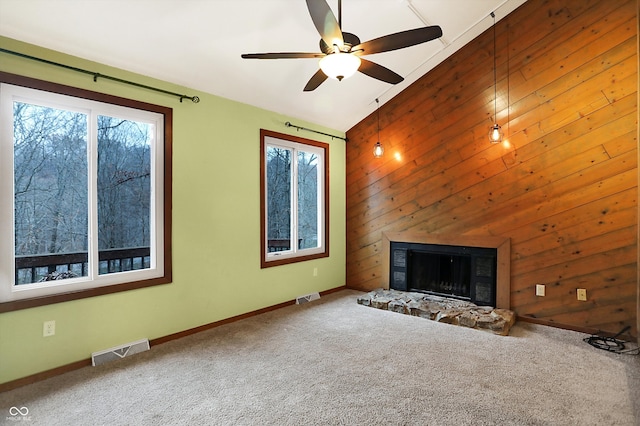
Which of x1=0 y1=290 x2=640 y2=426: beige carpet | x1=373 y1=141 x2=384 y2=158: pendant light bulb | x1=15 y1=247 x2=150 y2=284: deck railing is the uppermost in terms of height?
x1=373 y1=141 x2=384 y2=158: pendant light bulb

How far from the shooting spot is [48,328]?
8.86 ft

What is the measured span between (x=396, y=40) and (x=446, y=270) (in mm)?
3328

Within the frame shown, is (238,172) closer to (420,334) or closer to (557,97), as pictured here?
(420,334)

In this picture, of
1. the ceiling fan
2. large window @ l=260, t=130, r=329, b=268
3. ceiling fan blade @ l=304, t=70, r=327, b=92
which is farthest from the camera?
large window @ l=260, t=130, r=329, b=268

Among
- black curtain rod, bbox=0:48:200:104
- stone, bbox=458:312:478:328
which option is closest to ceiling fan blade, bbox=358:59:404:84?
black curtain rod, bbox=0:48:200:104

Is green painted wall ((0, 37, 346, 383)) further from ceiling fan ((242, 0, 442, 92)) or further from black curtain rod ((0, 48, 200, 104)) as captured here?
ceiling fan ((242, 0, 442, 92))

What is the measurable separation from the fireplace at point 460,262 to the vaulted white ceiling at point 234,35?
223 cm

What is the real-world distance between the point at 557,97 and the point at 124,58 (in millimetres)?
4437

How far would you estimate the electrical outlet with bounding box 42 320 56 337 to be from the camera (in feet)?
8.80

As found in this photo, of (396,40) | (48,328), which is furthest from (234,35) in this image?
(48,328)

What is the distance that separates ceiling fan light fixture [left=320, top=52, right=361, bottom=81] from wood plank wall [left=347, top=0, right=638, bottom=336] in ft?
8.66

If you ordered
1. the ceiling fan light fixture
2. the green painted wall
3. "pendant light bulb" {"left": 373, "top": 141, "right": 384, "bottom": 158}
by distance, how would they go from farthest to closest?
1. "pendant light bulb" {"left": 373, "top": 141, "right": 384, "bottom": 158}
2. the green painted wall
3. the ceiling fan light fixture

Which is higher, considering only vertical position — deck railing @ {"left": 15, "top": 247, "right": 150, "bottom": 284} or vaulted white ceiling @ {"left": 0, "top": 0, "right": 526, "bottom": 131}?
vaulted white ceiling @ {"left": 0, "top": 0, "right": 526, "bottom": 131}

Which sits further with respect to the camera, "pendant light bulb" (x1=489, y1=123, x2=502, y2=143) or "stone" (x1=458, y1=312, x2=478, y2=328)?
"pendant light bulb" (x1=489, y1=123, x2=502, y2=143)
